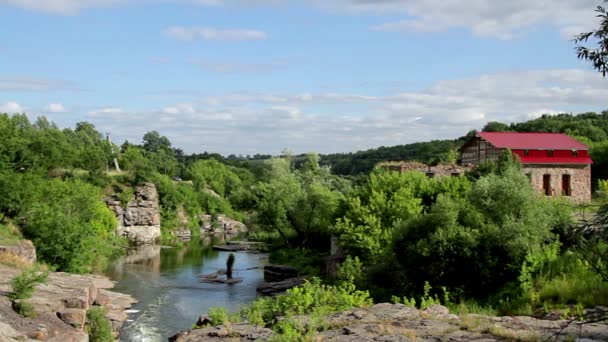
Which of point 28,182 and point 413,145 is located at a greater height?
point 413,145

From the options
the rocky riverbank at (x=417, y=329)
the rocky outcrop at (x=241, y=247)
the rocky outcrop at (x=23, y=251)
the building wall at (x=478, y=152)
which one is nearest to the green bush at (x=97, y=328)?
the rocky riverbank at (x=417, y=329)

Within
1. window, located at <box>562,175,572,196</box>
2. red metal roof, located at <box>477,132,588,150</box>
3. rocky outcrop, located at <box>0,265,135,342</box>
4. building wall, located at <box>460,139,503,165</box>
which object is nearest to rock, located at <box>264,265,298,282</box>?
rocky outcrop, located at <box>0,265,135,342</box>

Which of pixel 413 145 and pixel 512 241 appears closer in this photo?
pixel 512 241

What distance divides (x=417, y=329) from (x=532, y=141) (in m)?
30.8

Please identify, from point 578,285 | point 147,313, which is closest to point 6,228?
point 147,313

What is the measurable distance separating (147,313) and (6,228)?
47.9 ft

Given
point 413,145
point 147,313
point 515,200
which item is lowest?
point 147,313

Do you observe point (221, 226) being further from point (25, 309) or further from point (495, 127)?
point (25, 309)

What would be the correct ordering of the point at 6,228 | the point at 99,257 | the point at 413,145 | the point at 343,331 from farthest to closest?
the point at 413,145 < the point at 99,257 < the point at 6,228 < the point at 343,331

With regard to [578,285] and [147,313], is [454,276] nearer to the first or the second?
[578,285]

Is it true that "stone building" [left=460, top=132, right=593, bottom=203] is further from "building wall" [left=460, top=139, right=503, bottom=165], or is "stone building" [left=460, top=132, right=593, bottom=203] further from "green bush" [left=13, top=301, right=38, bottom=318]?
"green bush" [left=13, top=301, right=38, bottom=318]

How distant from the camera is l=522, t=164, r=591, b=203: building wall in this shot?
142ft

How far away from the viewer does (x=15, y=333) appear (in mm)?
21078

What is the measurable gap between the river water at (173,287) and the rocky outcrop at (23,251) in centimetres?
612
